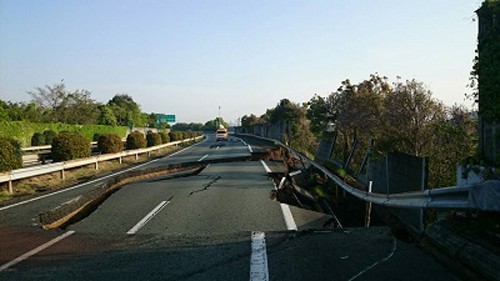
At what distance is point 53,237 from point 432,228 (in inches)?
232

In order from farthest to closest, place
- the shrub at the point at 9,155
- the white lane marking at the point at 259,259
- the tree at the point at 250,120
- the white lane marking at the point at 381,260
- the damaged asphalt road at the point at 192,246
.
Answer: the tree at the point at 250,120
the shrub at the point at 9,155
the damaged asphalt road at the point at 192,246
the white lane marking at the point at 259,259
the white lane marking at the point at 381,260

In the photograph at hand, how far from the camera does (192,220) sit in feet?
27.8

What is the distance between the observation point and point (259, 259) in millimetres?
5504

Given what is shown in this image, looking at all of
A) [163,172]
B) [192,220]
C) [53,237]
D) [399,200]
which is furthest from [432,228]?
[163,172]

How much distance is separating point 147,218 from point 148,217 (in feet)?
0.33

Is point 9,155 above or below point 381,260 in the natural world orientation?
above

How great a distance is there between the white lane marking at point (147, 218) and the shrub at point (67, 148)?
1156 cm

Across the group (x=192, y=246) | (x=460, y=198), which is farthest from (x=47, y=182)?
(x=460, y=198)

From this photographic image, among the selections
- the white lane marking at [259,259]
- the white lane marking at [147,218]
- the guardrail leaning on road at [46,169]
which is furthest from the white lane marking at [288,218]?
the guardrail leaning on road at [46,169]

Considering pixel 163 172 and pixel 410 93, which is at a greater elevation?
pixel 410 93

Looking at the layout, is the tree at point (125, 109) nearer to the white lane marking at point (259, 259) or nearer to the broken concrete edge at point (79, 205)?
the broken concrete edge at point (79, 205)

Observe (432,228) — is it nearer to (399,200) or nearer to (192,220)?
(399,200)

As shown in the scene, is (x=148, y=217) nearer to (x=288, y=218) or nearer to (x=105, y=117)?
(x=288, y=218)

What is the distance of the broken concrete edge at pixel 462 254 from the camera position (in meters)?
4.21
